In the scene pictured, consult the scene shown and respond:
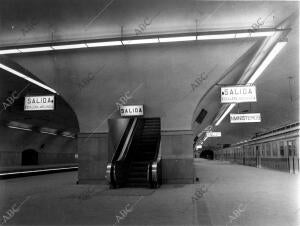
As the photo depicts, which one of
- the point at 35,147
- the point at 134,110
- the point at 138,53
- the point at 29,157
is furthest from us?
the point at 35,147

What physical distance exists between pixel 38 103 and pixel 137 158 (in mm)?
4603

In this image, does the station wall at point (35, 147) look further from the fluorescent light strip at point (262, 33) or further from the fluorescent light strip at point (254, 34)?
the fluorescent light strip at point (262, 33)

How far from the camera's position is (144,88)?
11.3m

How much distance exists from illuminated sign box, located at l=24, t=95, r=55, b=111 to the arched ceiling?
2.14ft

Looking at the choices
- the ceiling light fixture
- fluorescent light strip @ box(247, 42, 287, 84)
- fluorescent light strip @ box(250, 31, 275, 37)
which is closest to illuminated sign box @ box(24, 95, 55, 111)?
the ceiling light fixture

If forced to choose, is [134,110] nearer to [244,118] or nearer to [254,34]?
[254,34]

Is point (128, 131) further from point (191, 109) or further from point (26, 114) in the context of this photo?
point (26, 114)

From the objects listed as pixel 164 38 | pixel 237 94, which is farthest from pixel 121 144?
pixel 164 38

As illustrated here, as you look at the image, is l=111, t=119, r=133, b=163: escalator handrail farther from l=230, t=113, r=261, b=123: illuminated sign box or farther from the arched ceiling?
l=230, t=113, r=261, b=123: illuminated sign box

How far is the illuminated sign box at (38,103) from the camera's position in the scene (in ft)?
38.3

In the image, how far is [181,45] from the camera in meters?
10.3

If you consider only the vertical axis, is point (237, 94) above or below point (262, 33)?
below

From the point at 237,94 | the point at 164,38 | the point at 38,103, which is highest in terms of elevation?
the point at 164,38

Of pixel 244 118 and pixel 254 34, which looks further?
pixel 244 118
